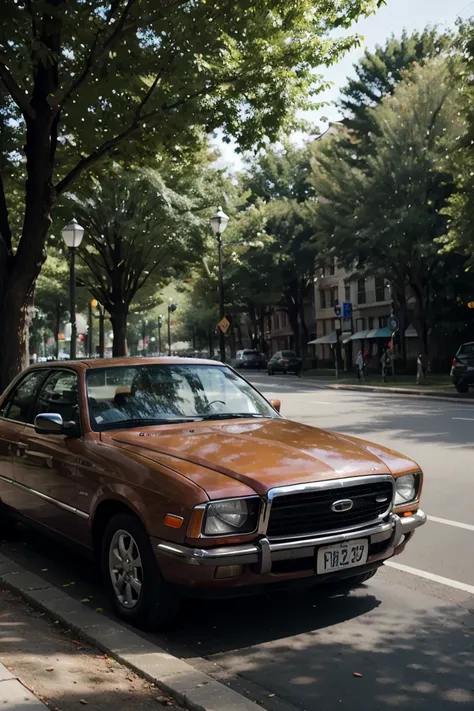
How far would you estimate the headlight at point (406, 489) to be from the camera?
15.8ft

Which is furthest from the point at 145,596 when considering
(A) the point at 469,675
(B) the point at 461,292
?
(B) the point at 461,292

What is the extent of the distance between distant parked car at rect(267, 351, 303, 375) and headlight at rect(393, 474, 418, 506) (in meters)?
42.5

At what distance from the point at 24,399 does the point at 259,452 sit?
9.48ft

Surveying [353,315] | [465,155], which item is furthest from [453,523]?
[353,315]

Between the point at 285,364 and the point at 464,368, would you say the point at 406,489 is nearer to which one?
the point at 464,368

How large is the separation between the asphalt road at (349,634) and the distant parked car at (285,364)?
4070cm

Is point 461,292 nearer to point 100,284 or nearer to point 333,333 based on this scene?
point 100,284

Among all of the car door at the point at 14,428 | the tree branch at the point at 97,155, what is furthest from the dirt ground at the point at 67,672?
the tree branch at the point at 97,155

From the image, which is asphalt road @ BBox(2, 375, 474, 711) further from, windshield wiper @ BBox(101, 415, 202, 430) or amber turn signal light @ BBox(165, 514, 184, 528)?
windshield wiper @ BBox(101, 415, 202, 430)

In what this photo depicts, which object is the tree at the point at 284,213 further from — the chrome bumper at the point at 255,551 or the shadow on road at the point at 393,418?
the chrome bumper at the point at 255,551

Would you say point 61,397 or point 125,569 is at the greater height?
point 61,397

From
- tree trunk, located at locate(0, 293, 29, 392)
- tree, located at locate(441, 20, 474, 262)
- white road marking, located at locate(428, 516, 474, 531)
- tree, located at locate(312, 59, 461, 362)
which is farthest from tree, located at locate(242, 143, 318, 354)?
white road marking, located at locate(428, 516, 474, 531)

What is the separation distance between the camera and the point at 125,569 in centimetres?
455

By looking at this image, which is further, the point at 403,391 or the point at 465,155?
the point at 403,391
